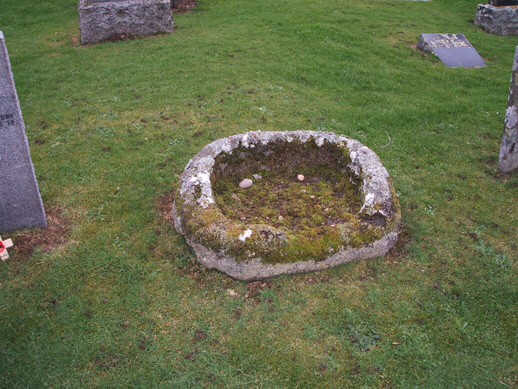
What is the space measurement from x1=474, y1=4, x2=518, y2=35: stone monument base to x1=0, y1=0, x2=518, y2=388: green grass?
159 centimetres

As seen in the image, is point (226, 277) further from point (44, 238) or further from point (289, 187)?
point (44, 238)

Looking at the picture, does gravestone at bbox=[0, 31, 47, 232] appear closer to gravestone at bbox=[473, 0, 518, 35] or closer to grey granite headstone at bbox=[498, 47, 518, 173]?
grey granite headstone at bbox=[498, 47, 518, 173]

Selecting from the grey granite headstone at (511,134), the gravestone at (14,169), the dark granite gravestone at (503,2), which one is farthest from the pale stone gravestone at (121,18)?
the dark granite gravestone at (503,2)

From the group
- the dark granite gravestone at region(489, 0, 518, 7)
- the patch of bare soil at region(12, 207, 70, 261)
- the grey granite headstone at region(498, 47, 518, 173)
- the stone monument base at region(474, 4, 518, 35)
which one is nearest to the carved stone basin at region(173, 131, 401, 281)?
the patch of bare soil at region(12, 207, 70, 261)

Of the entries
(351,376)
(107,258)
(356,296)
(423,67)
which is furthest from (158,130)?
(423,67)

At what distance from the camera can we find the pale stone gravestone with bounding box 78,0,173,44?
10383mm

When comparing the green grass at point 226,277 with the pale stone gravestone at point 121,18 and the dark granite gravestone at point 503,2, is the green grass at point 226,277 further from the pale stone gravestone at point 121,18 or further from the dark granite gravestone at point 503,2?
the dark granite gravestone at point 503,2

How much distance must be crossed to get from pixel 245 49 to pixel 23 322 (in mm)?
8300

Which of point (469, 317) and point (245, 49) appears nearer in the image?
point (469, 317)

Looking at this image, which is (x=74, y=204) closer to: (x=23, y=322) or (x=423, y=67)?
(x=23, y=322)

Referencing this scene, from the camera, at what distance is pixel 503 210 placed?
5781mm

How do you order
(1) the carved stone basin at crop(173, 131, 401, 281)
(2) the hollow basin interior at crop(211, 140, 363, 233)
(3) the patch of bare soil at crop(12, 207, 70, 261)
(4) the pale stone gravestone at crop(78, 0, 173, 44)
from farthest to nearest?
(4) the pale stone gravestone at crop(78, 0, 173, 44), (2) the hollow basin interior at crop(211, 140, 363, 233), (3) the patch of bare soil at crop(12, 207, 70, 261), (1) the carved stone basin at crop(173, 131, 401, 281)

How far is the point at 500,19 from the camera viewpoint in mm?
12258

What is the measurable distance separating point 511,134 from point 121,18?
9.53 meters
